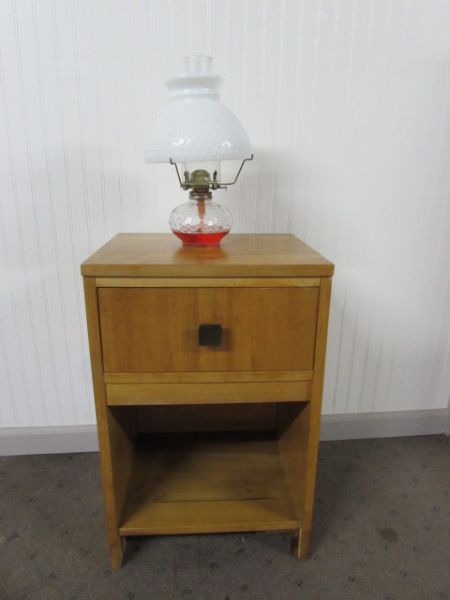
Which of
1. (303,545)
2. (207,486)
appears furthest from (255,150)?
(303,545)

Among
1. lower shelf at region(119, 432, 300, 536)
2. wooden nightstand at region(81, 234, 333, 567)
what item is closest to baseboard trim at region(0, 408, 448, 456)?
lower shelf at region(119, 432, 300, 536)

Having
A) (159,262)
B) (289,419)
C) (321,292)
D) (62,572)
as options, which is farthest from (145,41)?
(62,572)

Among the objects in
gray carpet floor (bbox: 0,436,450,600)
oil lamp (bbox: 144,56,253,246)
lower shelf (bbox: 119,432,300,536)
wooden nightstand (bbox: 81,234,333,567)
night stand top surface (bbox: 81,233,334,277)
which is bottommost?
gray carpet floor (bbox: 0,436,450,600)

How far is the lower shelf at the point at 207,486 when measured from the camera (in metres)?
0.93

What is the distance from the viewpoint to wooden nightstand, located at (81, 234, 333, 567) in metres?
0.77

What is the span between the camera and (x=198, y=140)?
0.77 m

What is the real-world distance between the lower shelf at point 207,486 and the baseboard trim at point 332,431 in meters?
0.24

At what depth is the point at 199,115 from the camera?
79 cm

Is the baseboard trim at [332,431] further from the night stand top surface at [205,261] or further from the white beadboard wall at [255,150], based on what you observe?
the night stand top surface at [205,261]

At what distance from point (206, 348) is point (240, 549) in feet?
1.81

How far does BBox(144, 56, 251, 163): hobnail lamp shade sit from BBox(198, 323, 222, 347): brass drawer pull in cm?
32

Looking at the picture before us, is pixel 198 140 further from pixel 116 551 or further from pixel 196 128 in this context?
pixel 116 551

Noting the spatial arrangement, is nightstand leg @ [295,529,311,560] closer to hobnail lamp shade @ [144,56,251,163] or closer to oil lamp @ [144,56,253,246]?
oil lamp @ [144,56,253,246]

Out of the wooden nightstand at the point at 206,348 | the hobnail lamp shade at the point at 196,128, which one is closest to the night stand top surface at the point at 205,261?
the wooden nightstand at the point at 206,348
